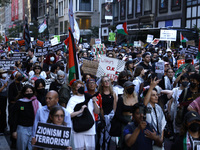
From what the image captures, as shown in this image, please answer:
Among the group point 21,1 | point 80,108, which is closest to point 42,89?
point 80,108

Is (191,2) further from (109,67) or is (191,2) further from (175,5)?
(109,67)

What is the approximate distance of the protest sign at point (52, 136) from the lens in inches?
187

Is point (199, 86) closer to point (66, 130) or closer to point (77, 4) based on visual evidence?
point (66, 130)

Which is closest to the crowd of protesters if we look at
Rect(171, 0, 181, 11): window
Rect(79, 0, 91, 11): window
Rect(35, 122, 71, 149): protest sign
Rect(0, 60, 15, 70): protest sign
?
Rect(35, 122, 71, 149): protest sign

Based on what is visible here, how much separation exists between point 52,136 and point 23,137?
1611 millimetres

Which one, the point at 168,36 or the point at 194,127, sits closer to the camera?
the point at 194,127

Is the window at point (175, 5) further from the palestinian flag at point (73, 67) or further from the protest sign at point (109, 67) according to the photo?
the palestinian flag at point (73, 67)

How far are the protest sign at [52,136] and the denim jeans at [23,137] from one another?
1505 millimetres

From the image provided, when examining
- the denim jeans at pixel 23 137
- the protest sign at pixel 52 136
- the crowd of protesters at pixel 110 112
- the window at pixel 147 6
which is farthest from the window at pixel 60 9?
the protest sign at pixel 52 136

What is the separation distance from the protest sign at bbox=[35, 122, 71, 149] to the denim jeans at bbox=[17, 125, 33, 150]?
Answer: 1505 mm

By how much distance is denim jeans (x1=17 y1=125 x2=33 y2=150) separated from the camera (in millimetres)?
6203

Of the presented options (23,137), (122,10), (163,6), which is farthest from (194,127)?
(122,10)

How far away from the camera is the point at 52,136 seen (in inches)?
187

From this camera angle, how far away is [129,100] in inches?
247
